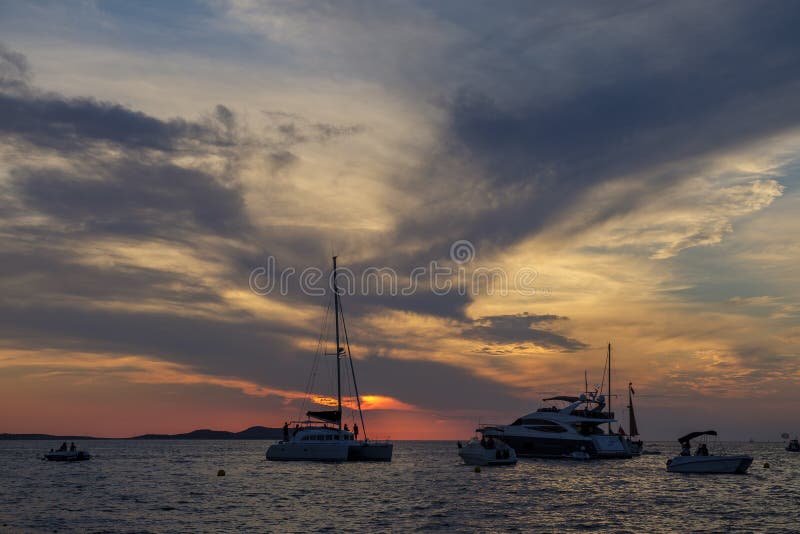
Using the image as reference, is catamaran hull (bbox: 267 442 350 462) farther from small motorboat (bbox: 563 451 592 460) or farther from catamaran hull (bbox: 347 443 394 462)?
small motorboat (bbox: 563 451 592 460)

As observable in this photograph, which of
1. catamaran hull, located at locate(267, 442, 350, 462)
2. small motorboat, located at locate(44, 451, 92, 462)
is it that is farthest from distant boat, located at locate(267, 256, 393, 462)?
small motorboat, located at locate(44, 451, 92, 462)

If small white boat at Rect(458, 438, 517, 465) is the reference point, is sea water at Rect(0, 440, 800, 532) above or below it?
below

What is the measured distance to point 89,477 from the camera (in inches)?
3216

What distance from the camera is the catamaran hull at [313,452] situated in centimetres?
7925

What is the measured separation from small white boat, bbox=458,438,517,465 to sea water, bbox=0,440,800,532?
483cm

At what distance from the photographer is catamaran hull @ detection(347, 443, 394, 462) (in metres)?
79.7

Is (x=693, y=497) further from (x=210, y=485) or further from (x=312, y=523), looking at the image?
(x=210, y=485)

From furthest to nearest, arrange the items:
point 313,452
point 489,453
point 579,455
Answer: point 579,455
point 489,453
point 313,452

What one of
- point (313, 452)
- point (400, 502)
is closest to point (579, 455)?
point (313, 452)

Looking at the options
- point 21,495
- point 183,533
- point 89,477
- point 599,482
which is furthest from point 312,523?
point 89,477

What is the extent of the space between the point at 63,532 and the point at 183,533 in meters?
6.24

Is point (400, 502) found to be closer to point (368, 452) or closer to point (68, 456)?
point (368, 452)

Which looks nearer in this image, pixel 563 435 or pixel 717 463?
pixel 717 463

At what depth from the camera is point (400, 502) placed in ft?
173
